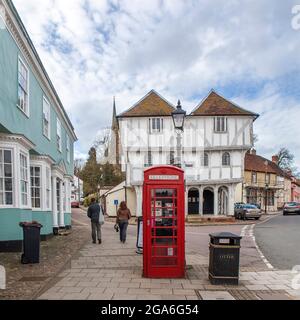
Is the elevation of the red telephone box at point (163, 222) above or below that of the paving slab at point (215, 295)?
above

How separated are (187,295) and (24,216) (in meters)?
7.24

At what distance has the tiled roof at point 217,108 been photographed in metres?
34.5

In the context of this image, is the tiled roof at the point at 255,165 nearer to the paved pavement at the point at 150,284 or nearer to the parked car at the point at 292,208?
the parked car at the point at 292,208

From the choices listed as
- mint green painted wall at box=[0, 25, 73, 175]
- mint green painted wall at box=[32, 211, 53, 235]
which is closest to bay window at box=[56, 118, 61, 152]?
mint green painted wall at box=[0, 25, 73, 175]

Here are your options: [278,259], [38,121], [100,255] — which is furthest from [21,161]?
[278,259]

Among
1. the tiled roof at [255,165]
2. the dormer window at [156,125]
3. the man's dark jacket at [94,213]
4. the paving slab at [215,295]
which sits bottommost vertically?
the paving slab at [215,295]

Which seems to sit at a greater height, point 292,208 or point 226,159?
point 226,159

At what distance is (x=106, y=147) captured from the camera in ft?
234

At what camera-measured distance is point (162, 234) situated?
8.05 meters

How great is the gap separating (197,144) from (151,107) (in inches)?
228

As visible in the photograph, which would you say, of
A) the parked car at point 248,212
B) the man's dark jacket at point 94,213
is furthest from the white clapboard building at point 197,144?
the man's dark jacket at point 94,213

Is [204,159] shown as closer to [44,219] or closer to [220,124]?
[220,124]

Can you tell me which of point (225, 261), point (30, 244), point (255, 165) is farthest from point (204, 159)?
point (225, 261)

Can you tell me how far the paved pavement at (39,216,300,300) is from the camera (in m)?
6.57
